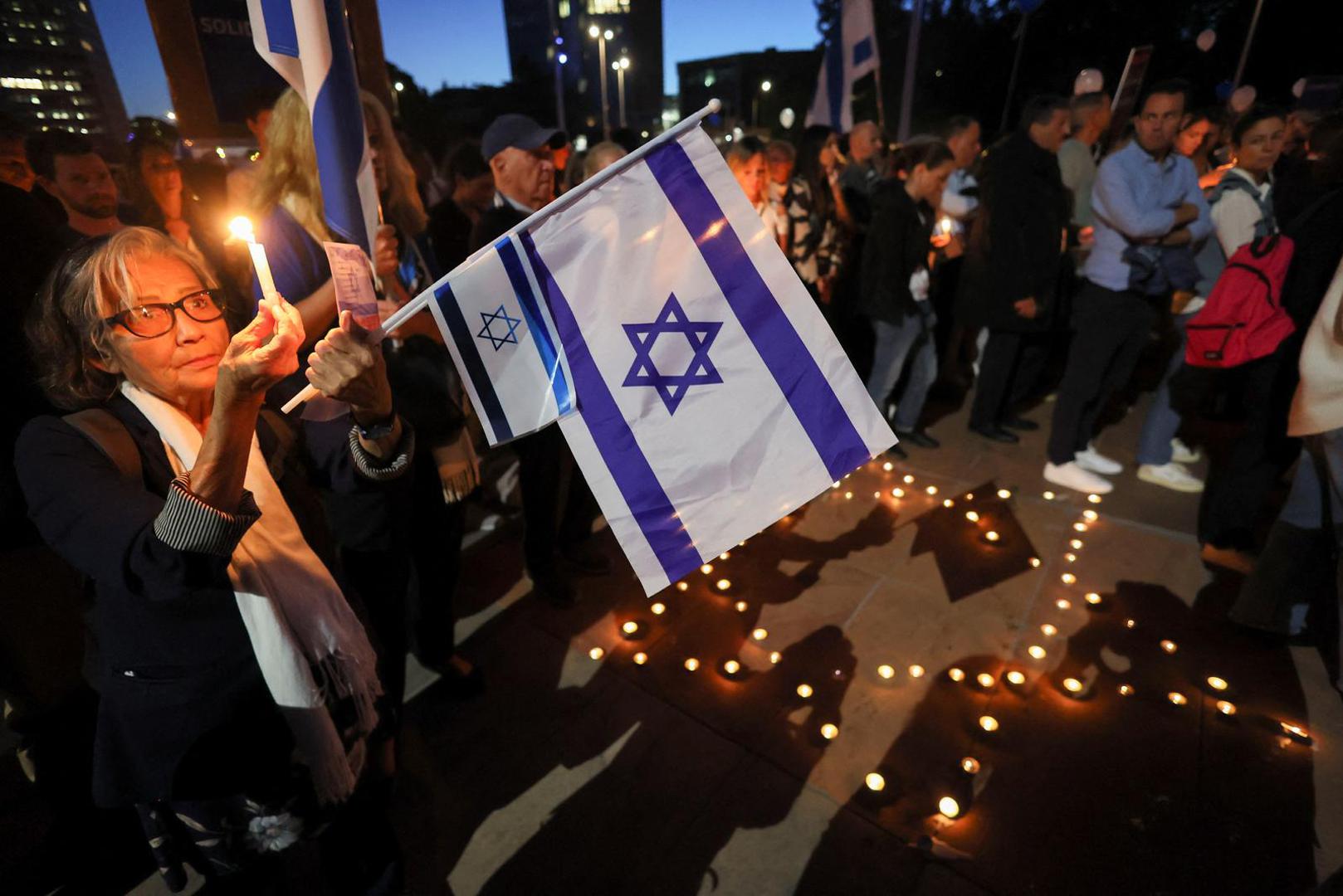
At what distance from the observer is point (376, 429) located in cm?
172

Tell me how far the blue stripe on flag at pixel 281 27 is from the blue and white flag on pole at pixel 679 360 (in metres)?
0.62

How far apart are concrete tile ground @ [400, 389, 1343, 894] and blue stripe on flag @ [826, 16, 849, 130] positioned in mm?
4543

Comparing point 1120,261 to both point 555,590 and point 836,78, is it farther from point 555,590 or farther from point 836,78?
point 555,590

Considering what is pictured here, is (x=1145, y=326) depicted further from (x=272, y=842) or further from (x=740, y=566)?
(x=272, y=842)

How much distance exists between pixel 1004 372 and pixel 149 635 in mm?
5569

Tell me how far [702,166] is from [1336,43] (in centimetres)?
2625

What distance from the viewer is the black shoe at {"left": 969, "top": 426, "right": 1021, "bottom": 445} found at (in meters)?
5.56

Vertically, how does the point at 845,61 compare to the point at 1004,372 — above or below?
above

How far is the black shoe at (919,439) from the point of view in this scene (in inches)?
217

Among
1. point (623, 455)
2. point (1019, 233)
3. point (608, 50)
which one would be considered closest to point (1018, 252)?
point (1019, 233)

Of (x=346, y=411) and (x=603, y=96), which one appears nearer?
(x=346, y=411)

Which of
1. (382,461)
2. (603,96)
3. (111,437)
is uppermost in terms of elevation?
(603,96)

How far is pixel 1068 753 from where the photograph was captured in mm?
2684

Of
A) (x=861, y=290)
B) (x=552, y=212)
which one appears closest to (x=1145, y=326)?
(x=861, y=290)
